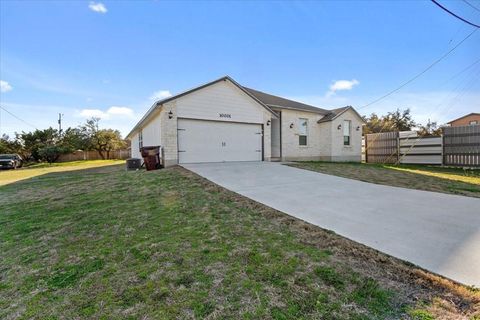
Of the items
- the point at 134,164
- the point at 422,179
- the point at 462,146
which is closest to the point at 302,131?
the point at 422,179

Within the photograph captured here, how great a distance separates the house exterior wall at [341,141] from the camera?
16.2m

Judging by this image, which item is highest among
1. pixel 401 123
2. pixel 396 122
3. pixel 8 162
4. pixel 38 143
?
pixel 396 122

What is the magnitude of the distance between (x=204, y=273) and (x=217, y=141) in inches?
392

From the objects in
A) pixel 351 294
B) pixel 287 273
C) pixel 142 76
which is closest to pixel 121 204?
pixel 287 273

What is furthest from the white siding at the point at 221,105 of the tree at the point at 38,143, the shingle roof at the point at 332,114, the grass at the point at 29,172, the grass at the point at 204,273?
the tree at the point at 38,143

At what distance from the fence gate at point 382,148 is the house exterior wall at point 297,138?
480 cm

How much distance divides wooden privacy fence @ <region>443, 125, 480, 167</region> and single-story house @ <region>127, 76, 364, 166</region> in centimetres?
506

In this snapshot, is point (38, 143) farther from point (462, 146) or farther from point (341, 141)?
point (462, 146)

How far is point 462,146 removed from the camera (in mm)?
13422

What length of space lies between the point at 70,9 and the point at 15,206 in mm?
7894

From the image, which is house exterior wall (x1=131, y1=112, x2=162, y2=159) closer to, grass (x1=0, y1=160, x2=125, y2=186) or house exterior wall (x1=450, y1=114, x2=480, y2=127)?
grass (x1=0, y1=160, x2=125, y2=186)

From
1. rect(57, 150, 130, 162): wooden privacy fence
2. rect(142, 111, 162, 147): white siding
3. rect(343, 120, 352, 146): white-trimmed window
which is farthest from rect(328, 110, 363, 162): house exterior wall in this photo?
rect(57, 150, 130, 162): wooden privacy fence

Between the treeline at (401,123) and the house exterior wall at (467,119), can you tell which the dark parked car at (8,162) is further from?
the house exterior wall at (467,119)

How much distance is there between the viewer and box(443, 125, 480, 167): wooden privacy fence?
12.9 meters
